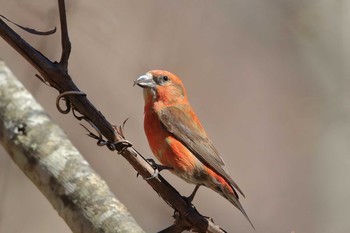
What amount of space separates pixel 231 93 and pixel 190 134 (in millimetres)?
2307

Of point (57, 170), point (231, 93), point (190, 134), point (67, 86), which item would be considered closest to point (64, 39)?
point (67, 86)

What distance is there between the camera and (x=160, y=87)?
4512mm

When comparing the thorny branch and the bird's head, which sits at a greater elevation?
the bird's head

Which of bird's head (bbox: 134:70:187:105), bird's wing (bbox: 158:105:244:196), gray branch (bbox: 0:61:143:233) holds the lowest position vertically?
gray branch (bbox: 0:61:143:233)

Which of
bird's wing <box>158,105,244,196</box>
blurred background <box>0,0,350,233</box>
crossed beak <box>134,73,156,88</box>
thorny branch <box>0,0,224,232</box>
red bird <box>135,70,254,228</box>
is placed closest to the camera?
thorny branch <box>0,0,224,232</box>

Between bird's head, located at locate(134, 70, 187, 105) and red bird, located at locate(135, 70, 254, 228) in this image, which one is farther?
bird's head, located at locate(134, 70, 187, 105)

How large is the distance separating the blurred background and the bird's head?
978 millimetres

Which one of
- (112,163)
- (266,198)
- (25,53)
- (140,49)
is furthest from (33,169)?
(266,198)

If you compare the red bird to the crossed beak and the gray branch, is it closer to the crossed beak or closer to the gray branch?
the crossed beak

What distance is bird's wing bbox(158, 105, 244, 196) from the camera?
13.9 ft

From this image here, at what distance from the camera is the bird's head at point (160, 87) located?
449 centimetres

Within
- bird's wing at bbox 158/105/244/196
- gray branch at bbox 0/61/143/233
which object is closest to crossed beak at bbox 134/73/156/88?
bird's wing at bbox 158/105/244/196

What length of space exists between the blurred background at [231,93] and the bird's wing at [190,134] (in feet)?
3.53

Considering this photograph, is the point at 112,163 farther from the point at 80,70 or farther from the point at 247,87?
the point at 247,87
